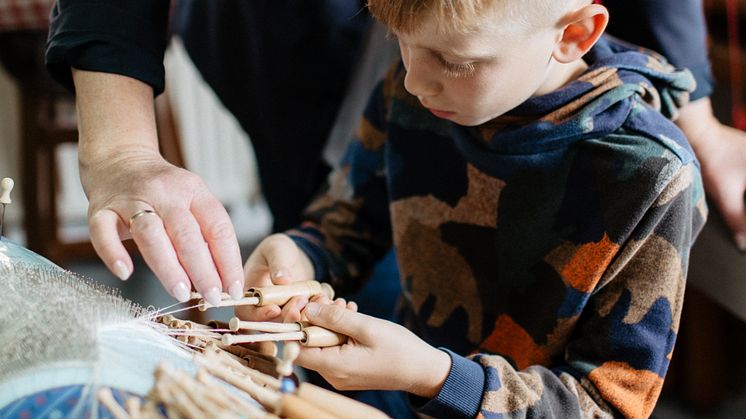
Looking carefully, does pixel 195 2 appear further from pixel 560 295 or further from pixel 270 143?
pixel 560 295

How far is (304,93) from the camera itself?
1377mm

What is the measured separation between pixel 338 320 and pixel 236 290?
93 mm

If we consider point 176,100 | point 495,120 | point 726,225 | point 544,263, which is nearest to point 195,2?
point 495,120

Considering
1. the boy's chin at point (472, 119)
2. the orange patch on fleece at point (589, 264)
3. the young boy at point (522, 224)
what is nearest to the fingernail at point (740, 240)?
the young boy at point (522, 224)

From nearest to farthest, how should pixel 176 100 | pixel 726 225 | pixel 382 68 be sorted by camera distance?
pixel 726 225 < pixel 382 68 < pixel 176 100

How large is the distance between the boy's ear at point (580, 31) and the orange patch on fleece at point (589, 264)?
19 centimetres

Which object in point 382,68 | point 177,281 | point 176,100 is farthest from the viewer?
point 176,100

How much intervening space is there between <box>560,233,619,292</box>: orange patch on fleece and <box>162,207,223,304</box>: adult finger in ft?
1.25

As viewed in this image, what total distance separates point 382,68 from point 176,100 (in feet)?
5.24

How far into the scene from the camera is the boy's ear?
2.73ft

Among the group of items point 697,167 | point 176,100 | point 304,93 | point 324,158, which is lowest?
point 176,100

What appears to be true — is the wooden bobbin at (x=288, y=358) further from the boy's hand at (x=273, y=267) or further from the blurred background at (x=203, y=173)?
the blurred background at (x=203, y=173)

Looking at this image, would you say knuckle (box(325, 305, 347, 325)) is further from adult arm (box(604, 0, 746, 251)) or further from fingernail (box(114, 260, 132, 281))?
adult arm (box(604, 0, 746, 251))

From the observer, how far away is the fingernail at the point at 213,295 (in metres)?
0.73
